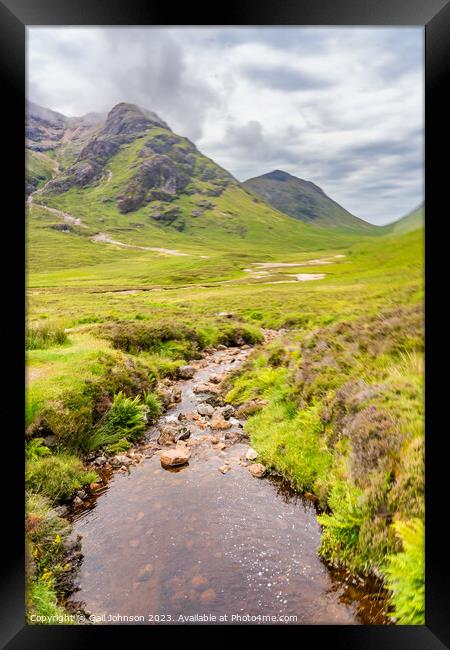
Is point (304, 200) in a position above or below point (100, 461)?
above

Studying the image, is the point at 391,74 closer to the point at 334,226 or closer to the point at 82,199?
the point at 334,226

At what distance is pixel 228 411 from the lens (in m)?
6.22

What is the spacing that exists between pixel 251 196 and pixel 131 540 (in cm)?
596

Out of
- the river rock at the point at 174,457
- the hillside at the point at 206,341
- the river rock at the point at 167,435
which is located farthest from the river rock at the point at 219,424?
the river rock at the point at 174,457

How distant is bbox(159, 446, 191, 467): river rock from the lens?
4.75 metres

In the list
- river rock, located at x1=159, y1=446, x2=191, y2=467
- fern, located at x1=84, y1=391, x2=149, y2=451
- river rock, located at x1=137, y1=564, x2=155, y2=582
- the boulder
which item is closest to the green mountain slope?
fern, located at x1=84, y1=391, x2=149, y2=451

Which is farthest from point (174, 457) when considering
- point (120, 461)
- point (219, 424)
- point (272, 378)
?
point (272, 378)

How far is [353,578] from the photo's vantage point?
298 cm

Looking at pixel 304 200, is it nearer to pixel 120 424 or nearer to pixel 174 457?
pixel 174 457

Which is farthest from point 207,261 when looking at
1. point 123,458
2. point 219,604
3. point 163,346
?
point 219,604

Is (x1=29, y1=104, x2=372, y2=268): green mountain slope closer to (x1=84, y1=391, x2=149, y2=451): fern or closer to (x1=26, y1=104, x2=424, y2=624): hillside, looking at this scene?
(x1=26, y1=104, x2=424, y2=624): hillside

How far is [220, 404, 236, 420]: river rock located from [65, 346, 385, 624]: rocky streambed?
0.93m
